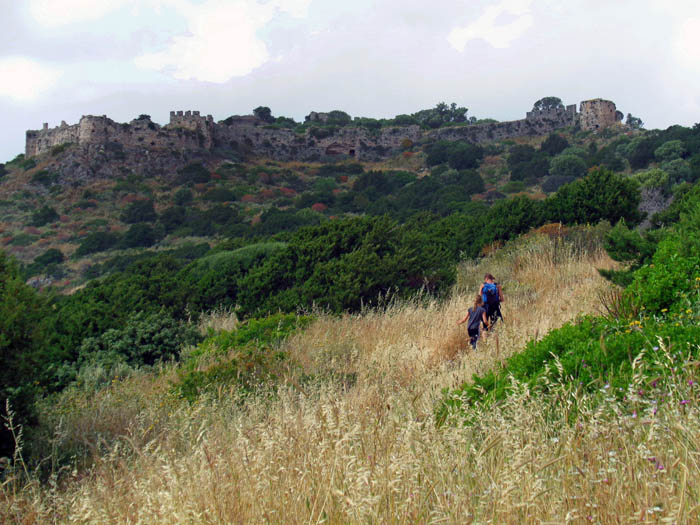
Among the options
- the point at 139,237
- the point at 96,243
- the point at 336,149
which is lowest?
the point at 96,243

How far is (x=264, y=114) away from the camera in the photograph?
70125 millimetres

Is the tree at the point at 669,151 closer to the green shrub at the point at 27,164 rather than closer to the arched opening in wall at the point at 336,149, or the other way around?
the arched opening in wall at the point at 336,149

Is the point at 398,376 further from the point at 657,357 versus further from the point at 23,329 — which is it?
the point at 23,329

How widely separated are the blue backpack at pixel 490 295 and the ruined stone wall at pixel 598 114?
169 feet

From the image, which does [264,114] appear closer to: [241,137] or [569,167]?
[241,137]

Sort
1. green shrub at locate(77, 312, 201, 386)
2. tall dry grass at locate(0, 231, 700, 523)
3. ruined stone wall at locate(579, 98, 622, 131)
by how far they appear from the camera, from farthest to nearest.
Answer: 1. ruined stone wall at locate(579, 98, 622, 131)
2. green shrub at locate(77, 312, 201, 386)
3. tall dry grass at locate(0, 231, 700, 523)

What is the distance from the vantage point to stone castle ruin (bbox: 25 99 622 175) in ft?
159

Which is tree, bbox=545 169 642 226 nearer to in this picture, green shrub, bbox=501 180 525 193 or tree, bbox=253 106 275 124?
green shrub, bbox=501 180 525 193

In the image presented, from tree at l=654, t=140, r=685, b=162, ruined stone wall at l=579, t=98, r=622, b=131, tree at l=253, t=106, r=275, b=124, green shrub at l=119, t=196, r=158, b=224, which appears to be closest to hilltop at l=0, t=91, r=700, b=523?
tree at l=654, t=140, r=685, b=162

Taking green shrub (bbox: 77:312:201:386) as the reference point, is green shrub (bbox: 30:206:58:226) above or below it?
above

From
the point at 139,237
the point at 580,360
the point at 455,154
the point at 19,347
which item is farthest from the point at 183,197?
the point at 580,360

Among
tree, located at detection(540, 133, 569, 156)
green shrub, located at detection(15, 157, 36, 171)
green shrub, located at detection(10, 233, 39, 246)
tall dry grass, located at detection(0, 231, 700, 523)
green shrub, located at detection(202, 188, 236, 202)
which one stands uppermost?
green shrub, located at detection(15, 157, 36, 171)

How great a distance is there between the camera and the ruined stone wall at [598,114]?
53.2 metres

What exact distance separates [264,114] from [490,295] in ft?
218
